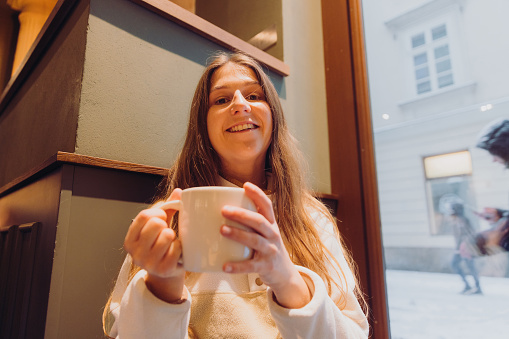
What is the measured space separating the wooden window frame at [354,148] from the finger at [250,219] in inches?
33.3

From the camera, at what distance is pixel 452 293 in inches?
43.6

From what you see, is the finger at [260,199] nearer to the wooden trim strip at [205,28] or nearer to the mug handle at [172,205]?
the mug handle at [172,205]

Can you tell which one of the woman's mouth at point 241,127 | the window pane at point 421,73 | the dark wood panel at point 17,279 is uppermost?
the window pane at point 421,73

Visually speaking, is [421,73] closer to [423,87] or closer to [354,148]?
[423,87]

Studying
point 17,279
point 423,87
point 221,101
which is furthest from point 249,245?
point 423,87

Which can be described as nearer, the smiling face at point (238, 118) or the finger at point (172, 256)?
the finger at point (172, 256)

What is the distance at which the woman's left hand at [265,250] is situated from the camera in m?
0.37

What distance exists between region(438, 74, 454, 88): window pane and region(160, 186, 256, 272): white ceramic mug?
1.11m

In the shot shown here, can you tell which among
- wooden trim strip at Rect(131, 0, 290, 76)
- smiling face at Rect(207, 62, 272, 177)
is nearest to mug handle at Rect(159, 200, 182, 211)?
smiling face at Rect(207, 62, 272, 177)

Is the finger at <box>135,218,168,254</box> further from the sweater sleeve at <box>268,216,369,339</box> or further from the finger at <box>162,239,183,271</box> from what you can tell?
the sweater sleeve at <box>268,216,369,339</box>

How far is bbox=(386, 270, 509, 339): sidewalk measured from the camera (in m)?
1.01

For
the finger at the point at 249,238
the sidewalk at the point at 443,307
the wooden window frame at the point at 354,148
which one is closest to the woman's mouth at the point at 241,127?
the finger at the point at 249,238

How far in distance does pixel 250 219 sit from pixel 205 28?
0.81 meters

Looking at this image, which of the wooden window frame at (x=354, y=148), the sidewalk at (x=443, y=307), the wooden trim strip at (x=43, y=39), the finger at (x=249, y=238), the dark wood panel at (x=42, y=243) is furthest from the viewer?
the wooden window frame at (x=354, y=148)
